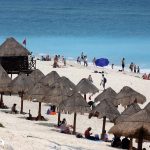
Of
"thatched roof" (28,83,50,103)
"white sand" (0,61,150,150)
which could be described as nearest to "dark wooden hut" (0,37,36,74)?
"white sand" (0,61,150,150)

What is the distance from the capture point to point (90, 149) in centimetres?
1695

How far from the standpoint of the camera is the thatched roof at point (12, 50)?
33.4m

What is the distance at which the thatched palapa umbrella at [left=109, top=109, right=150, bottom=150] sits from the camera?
16672mm

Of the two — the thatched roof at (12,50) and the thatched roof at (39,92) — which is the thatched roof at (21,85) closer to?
the thatched roof at (39,92)

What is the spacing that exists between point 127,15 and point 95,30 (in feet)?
105

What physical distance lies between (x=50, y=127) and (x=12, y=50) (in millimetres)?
11597

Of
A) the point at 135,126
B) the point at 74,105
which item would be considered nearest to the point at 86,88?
the point at 74,105

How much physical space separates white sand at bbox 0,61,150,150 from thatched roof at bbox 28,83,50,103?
99 centimetres

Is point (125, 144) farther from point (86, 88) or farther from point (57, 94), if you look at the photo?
point (86, 88)

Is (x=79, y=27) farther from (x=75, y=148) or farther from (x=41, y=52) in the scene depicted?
(x=75, y=148)

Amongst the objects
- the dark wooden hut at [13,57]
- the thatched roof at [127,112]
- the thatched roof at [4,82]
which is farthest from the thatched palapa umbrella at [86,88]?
the thatched roof at [127,112]

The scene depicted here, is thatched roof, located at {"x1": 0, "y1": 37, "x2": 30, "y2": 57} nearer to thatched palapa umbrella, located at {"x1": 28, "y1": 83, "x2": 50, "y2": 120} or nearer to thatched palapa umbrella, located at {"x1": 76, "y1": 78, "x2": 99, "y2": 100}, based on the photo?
thatched palapa umbrella, located at {"x1": 76, "y1": 78, "x2": 99, "y2": 100}

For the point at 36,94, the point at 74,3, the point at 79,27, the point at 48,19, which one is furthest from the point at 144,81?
the point at 74,3

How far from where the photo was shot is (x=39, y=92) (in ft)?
80.0
